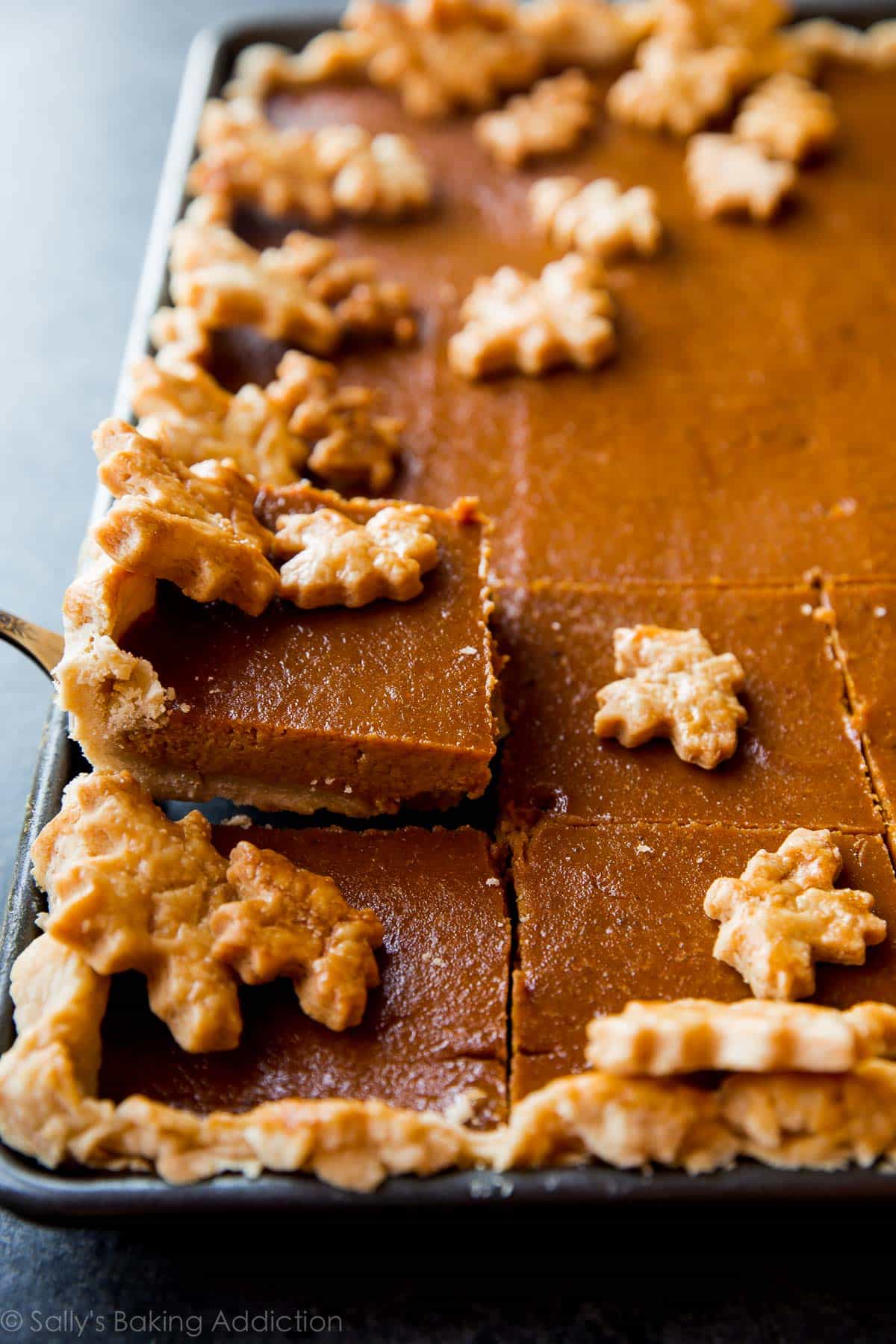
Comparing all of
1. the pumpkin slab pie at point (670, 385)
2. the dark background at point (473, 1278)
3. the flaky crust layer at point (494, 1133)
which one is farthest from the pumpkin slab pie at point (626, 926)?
the pumpkin slab pie at point (670, 385)

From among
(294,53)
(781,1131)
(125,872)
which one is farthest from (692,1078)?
(294,53)

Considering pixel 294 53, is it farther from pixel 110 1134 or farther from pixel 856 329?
pixel 110 1134

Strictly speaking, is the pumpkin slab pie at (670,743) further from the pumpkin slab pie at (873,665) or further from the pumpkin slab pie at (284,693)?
the pumpkin slab pie at (284,693)

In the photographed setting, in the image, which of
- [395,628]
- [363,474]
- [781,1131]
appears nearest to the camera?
[781,1131]

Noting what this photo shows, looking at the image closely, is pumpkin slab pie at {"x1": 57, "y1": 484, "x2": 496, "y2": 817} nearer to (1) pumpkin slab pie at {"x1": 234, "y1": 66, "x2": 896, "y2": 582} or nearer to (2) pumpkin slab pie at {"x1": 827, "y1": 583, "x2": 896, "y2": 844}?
(1) pumpkin slab pie at {"x1": 234, "y1": 66, "x2": 896, "y2": 582}

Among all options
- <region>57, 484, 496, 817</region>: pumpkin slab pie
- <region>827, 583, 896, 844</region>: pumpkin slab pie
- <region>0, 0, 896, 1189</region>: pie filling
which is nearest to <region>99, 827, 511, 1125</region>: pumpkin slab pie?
<region>0, 0, 896, 1189</region>: pie filling
